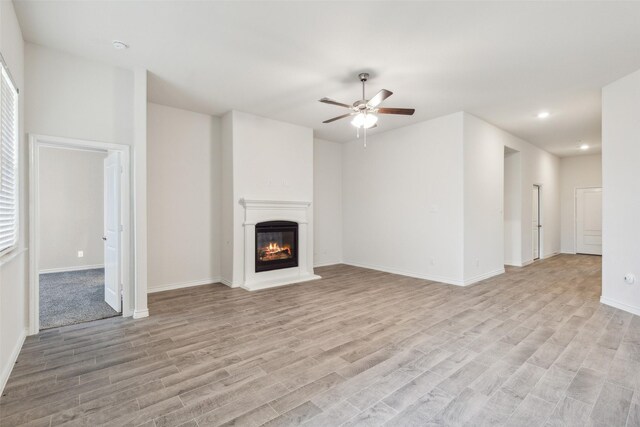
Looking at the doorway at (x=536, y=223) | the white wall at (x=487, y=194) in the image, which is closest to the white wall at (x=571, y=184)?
the doorway at (x=536, y=223)

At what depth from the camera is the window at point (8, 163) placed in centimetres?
232

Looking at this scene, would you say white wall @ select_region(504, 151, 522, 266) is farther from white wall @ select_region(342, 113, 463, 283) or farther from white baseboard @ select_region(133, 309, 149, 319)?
white baseboard @ select_region(133, 309, 149, 319)

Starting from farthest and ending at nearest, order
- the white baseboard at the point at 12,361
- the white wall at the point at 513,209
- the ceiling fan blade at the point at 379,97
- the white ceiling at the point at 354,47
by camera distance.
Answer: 1. the white wall at the point at 513,209
2. the ceiling fan blade at the point at 379,97
3. the white ceiling at the point at 354,47
4. the white baseboard at the point at 12,361

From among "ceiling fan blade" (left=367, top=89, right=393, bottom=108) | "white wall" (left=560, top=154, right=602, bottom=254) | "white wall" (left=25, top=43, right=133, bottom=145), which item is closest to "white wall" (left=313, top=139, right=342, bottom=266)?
"ceiling fan blade" (left=367, top=89, right=393, bottom=108)

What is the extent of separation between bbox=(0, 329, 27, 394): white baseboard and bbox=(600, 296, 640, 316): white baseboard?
20.0ft

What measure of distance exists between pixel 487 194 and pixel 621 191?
1995 millimetres

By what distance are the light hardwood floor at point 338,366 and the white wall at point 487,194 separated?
1.36 m

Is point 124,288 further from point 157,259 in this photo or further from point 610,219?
point 610,219

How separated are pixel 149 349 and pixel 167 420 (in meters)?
1.13

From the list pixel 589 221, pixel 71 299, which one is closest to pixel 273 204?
pixel 71 299

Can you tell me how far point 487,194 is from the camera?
573 cm

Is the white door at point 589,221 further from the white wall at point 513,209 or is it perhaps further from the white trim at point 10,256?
the white trim at point 10,256

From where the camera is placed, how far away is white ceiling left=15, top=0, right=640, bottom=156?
2615mm

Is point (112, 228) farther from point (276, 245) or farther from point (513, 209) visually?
point (513, 209)
